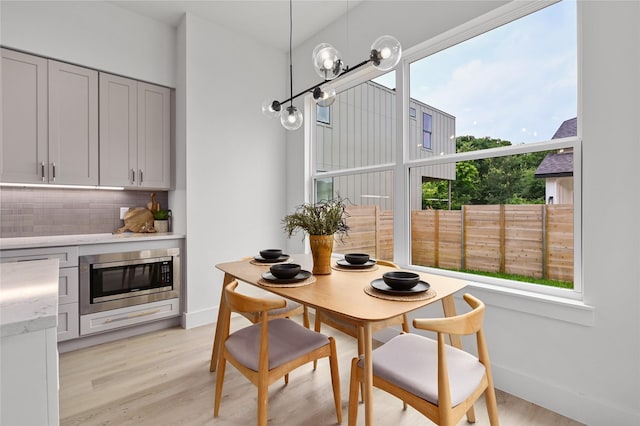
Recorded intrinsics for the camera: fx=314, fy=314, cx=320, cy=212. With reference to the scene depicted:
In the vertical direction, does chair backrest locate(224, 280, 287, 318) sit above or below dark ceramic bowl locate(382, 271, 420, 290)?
below

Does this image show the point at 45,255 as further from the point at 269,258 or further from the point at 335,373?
the point at 335,373

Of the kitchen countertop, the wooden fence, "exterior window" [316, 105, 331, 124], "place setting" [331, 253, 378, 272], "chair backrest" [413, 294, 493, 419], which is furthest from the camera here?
"exterior window" [316, 105, 331, 124]

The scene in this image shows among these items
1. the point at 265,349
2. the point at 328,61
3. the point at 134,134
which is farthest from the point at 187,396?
the point at 134,134

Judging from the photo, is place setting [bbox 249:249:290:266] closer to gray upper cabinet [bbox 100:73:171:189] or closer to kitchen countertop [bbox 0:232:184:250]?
kitchen countertop [bbox 0:232:184:250]

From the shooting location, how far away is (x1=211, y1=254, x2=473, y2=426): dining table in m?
1.28

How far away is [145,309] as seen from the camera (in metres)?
3.03

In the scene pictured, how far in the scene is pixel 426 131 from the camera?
2.72m

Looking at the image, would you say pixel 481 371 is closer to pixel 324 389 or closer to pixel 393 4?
pixel 324 389

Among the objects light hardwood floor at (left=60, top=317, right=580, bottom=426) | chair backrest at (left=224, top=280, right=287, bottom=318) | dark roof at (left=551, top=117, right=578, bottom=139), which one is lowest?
light hardwood floor at (left=60, top=317, right=580, bottom=426)

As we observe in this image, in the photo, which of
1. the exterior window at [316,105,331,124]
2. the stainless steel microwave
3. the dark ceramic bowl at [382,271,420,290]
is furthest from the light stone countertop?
the exterior window at [316,105,331,124]

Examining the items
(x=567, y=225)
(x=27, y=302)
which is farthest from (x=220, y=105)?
(x=567, y=225)

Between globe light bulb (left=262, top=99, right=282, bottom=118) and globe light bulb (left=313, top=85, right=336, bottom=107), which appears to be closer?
globe light bulb (left=313, top=85, right=336, bottom=107)

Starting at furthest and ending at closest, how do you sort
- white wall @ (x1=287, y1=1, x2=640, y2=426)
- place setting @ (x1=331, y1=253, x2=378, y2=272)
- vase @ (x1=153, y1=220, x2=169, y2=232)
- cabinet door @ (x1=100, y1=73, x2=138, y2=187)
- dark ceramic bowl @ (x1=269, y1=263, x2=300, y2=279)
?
1. vase @ (x1=153, y1=220, x2=169, y2=232)
2. cabinet door @ (x1=100, y1=73, x2=138, y2=187)
3. place setting @ (x1=331, y1=253, x2=378, y2=272)
4. dark ceramic bowl @ (x1=269, y1=263, x2=300, y2=279)
5. white wall @ (x1=287, y1=1, x2=640, y2=426)

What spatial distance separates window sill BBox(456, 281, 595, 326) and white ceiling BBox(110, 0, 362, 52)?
112 inches
